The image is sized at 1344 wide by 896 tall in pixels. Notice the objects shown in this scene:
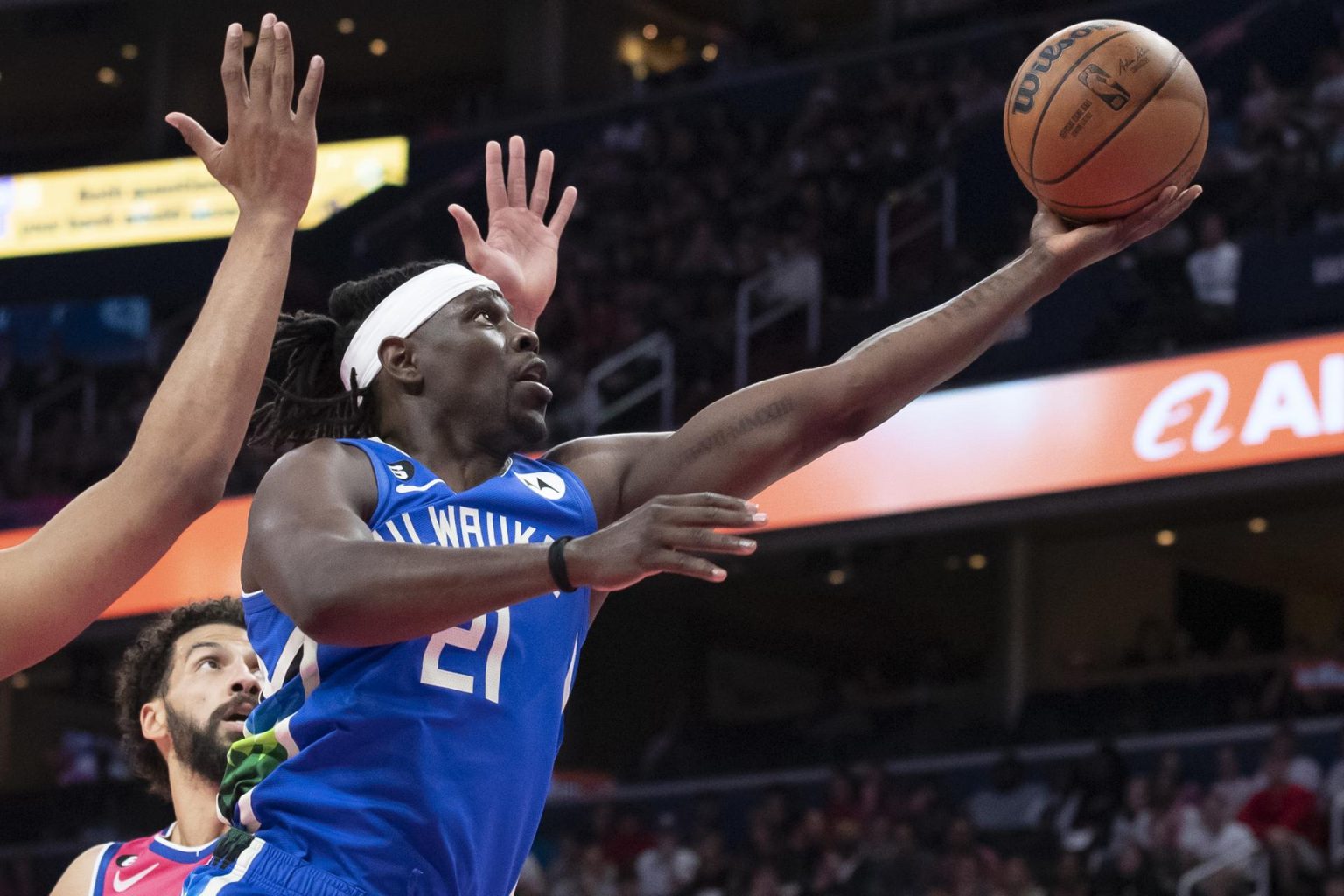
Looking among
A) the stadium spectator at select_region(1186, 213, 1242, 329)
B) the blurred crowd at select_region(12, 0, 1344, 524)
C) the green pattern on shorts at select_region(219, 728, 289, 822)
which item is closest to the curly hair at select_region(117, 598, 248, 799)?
the green pattern on shorts at select_region(219, 728, 289, 822)

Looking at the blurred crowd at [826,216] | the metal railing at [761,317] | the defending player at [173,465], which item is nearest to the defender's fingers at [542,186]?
the defending player at [173,465]

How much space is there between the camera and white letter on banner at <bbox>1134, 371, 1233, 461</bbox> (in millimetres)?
12094

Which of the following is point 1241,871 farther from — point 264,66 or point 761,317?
point 264,66

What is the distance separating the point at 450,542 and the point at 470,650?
0.57 ft

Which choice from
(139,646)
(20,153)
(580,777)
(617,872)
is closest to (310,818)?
(139,646)

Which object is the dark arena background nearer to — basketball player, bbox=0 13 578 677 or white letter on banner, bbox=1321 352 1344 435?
white letter on banner, bbox=1321 352 1344 435

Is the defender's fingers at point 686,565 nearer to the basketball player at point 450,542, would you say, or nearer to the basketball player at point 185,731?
the basketball player at point 450,542

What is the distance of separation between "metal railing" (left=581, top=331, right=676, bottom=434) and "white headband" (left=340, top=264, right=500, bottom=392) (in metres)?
11.3

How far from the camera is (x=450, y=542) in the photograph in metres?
2.96

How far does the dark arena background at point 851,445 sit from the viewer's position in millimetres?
12289

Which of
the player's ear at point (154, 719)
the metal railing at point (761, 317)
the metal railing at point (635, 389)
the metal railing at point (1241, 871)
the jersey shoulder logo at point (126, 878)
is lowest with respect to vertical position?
the jersey shoulder logo at point (126, 878)

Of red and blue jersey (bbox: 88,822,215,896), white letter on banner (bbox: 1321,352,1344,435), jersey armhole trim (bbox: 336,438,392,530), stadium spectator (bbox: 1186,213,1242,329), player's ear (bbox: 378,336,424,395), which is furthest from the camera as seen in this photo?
stadium spectator (bbox: 1186,213,1242,329)

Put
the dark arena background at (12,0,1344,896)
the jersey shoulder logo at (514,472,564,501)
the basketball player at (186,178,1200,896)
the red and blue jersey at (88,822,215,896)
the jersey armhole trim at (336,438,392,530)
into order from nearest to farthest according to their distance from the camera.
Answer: the basketball player at (186,178,1200,896)
the jersey armhole trim at (336,438,392,530)
the jersey shoulder logo at (514,472,564,501)
the red and blue jersey at (88,822,215,896)
the dark arena background at (12,0,1344,896)

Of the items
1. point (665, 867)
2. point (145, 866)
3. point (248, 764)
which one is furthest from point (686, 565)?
point (665, 867)
